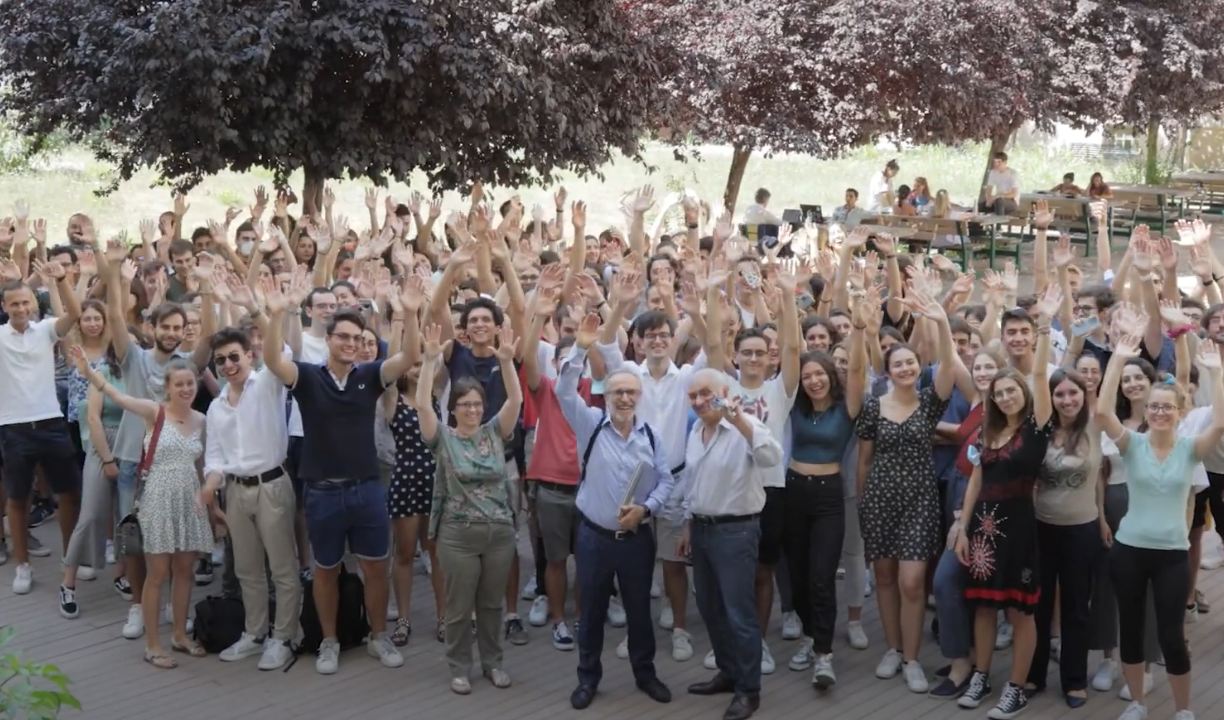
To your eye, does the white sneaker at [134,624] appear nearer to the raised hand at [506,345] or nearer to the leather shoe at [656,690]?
the raised hand at [506,345]

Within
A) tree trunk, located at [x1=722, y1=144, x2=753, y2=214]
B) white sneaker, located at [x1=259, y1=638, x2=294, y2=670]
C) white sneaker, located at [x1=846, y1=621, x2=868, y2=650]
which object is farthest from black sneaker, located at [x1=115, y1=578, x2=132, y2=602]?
tree trunk, located at [x1=722, y1=144, x2=753, y2=214]

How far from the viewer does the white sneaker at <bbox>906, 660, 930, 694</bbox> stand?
6.91 m

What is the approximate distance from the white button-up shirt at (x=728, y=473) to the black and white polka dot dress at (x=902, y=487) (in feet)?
2.26

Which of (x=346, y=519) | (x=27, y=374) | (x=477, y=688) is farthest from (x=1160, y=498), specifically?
(x=27, y=374)

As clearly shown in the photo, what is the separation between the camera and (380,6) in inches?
492

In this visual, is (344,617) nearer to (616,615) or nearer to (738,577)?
(616,615)

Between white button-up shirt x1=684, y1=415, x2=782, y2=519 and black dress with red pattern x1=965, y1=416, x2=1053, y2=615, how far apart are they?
98 cm

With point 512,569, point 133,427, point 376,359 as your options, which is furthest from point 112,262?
point 512,569

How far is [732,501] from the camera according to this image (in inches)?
256

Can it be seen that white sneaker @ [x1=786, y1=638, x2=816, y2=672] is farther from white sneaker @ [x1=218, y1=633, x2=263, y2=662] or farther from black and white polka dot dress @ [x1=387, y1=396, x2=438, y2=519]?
white sneaker @ [x1=218, y1=633, x2=263, y2=662]

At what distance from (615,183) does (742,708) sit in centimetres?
2652

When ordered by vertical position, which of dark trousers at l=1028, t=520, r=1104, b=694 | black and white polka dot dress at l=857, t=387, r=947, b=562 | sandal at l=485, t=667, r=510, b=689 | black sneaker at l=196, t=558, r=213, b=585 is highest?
black and white polka dot dress at l=857, t=387, r=947, b=562

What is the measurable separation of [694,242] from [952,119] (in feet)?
35.4

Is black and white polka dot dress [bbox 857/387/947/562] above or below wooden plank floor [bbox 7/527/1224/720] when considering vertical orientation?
above
